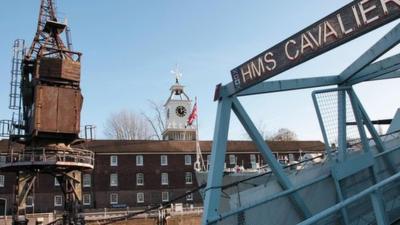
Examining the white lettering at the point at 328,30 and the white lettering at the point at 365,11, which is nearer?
the white lettering at the point at 365,11

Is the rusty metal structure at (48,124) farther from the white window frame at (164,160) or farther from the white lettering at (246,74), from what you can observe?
the white window frame at (164,160)

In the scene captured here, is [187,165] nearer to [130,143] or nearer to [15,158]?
[130,143]

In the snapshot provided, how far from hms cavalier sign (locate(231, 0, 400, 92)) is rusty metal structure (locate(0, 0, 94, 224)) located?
23548mm

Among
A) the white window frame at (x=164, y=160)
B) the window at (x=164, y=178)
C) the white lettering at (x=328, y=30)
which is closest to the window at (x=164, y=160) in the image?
the white window frame at (x=164, y=160)

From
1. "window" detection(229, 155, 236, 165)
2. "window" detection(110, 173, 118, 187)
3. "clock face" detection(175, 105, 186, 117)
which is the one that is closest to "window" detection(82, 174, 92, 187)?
"window" detection(110, 173, 118, 187)

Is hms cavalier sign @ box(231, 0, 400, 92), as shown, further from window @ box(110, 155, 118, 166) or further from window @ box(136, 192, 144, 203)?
window @ box(110, 155, 118, 166)

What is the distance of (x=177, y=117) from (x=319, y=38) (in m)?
70.4

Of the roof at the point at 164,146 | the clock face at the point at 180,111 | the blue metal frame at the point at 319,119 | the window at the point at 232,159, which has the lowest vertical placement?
the blue metal frame at the point at 319,119

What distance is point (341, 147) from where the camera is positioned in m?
8.45

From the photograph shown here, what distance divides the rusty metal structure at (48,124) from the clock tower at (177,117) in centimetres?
4263

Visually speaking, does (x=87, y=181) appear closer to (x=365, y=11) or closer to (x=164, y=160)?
(x=164, y=160)

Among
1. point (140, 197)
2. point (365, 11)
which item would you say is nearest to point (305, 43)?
point (365, 11)

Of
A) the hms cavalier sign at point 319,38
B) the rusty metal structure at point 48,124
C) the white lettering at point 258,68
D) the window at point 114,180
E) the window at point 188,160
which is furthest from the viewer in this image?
the window at point 188,160

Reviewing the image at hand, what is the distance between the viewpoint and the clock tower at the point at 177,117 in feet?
249
